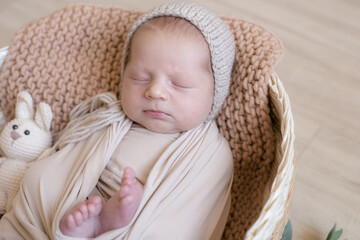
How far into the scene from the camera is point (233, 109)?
1.17 metres

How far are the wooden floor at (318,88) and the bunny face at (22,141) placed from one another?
2.56 feet

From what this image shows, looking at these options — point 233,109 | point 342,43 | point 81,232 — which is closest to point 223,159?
point 233,109

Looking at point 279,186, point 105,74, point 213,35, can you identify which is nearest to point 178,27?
point 213,35

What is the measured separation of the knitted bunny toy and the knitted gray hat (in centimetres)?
30

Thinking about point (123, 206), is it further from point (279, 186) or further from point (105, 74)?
point (105, 74)

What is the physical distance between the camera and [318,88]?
65.3 inches

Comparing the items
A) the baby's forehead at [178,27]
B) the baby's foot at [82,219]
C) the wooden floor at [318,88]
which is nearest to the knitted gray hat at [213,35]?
the baby's forehead at [178,27]

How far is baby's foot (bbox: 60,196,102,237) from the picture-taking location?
2.77 ft

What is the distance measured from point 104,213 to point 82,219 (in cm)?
7

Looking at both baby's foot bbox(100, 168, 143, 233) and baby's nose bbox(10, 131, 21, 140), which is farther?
baby's nose bbox(10, 131, 21, 140)

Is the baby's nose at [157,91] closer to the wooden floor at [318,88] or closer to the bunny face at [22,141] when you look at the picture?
the bunny face at [22,141]

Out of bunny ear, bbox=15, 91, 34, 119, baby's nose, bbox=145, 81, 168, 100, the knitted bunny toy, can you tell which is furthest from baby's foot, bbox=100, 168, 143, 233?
bunny ear, bbox=15, 91, 34, 119

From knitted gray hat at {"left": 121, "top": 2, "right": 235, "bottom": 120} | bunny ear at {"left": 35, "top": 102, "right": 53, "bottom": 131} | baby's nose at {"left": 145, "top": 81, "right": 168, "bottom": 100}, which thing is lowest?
bunny ear at {"left": 35, "top": 102, "right": 53, "bottom": 131}

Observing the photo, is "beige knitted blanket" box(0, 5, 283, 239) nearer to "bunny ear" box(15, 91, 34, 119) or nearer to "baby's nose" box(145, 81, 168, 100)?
"bunny ear" box(15, 91, 34, 119)
